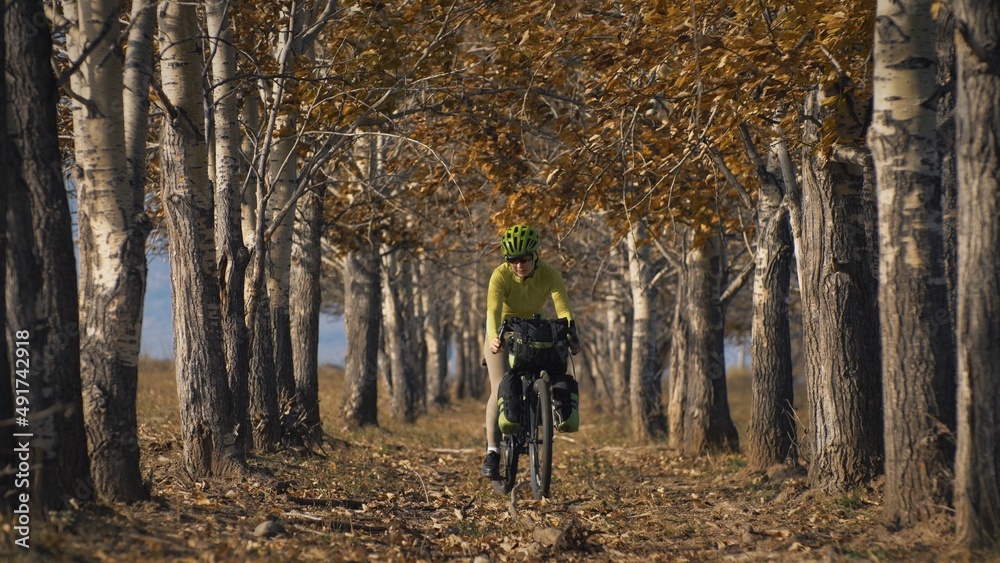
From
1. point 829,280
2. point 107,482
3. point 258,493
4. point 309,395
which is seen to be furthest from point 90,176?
point 309,395

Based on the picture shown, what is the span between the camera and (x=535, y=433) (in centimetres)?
853

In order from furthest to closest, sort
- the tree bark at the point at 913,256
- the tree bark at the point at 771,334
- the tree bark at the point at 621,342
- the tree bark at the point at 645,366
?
the tree bark at the point at 621,342 < the tree bark at the point at 645,366 < the tree bark at the point at 771,334 < the tree bark at the point at 913,256

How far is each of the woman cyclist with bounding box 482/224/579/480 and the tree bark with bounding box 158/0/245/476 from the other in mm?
2336

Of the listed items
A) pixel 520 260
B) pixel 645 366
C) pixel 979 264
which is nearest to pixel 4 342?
pixel 520 260

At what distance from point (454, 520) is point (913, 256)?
4.02 m

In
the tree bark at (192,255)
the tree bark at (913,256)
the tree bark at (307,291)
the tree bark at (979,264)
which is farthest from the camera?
the tree bark at (307,291)

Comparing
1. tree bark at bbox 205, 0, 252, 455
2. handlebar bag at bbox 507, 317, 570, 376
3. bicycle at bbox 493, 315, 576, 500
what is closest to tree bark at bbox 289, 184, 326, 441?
tree bark at bbox 205, 0, 252, 455

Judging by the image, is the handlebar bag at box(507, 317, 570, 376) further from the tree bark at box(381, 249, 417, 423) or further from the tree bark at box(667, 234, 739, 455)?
the tree bark at box(381, 249, 417, 423)

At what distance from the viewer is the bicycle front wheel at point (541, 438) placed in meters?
8.15

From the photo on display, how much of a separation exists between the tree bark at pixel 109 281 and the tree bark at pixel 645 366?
43.8 feet

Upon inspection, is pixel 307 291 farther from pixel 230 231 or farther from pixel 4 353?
pixel 4 353

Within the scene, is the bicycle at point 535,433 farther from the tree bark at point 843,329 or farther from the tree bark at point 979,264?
the tree bark at point 979,264

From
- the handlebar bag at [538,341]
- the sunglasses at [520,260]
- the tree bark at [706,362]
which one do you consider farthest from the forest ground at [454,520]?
the tree bark at [706,362]

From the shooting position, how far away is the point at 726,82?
8.57 metres
